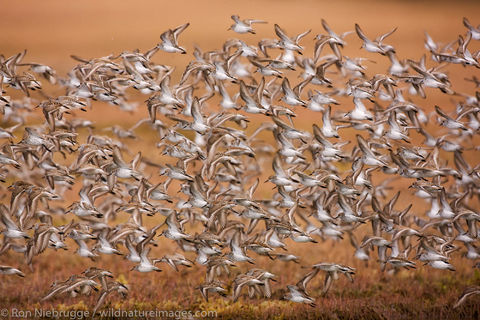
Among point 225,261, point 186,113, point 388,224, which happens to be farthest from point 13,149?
point 388,224

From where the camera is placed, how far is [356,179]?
12.7 metres

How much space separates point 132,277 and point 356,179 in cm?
700

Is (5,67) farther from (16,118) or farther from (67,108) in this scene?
(16,118)

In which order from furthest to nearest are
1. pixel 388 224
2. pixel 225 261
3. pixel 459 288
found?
1. pixel 459 288
2. pixel 388 224
3. pixel 225 261

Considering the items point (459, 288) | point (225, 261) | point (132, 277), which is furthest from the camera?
point (132, 277)

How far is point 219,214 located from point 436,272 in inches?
282

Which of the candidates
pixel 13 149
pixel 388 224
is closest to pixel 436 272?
pixel 388 224

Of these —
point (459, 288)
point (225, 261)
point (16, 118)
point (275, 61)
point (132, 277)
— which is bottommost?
point (132, 277)

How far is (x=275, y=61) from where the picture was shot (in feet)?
42.7

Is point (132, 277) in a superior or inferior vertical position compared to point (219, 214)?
inferior

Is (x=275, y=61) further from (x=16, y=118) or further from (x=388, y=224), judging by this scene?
(x=16, y=118)

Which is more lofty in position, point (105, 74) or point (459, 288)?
point (105, 74)

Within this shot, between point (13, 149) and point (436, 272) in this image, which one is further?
point (436, 272)

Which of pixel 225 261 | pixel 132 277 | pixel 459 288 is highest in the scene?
pixel 225 261
